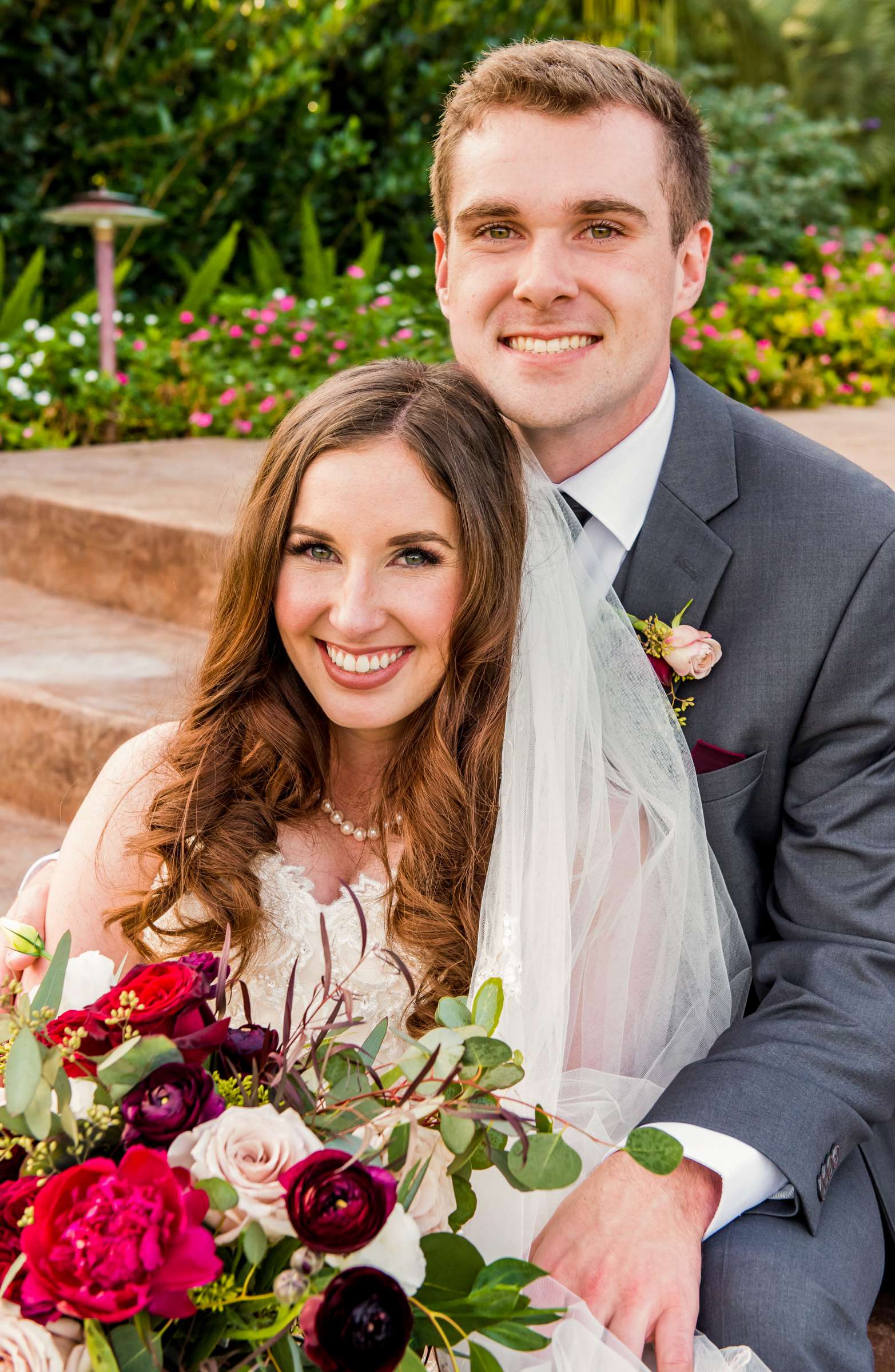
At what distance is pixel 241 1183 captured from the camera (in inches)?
44.1

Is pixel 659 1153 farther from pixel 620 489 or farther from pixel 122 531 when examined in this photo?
pixel 122 531

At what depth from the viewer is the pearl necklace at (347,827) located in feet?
7.00

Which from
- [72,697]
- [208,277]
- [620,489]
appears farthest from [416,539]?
[208,277]

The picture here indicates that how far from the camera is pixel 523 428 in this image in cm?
224

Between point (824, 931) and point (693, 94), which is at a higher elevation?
point (693, 94)

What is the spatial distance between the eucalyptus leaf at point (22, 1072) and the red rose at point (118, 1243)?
0.28ft

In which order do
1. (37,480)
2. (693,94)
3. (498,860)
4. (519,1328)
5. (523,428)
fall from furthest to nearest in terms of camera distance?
(693,94) < (37,480) < (523,428) < (498,860) < (519,1328)

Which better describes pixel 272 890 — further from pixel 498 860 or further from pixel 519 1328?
pixel 519 1328

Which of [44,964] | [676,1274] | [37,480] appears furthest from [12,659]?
[676,1274]

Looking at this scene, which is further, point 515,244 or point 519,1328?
point 515,244

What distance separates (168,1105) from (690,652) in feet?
3.64

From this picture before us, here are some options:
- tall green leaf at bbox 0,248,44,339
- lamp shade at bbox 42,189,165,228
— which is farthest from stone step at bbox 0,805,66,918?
tall green leaf at bbox 0,248,44,339

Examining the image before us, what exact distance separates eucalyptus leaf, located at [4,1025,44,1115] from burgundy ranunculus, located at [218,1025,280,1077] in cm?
17

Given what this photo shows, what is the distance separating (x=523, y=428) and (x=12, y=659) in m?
2.28
